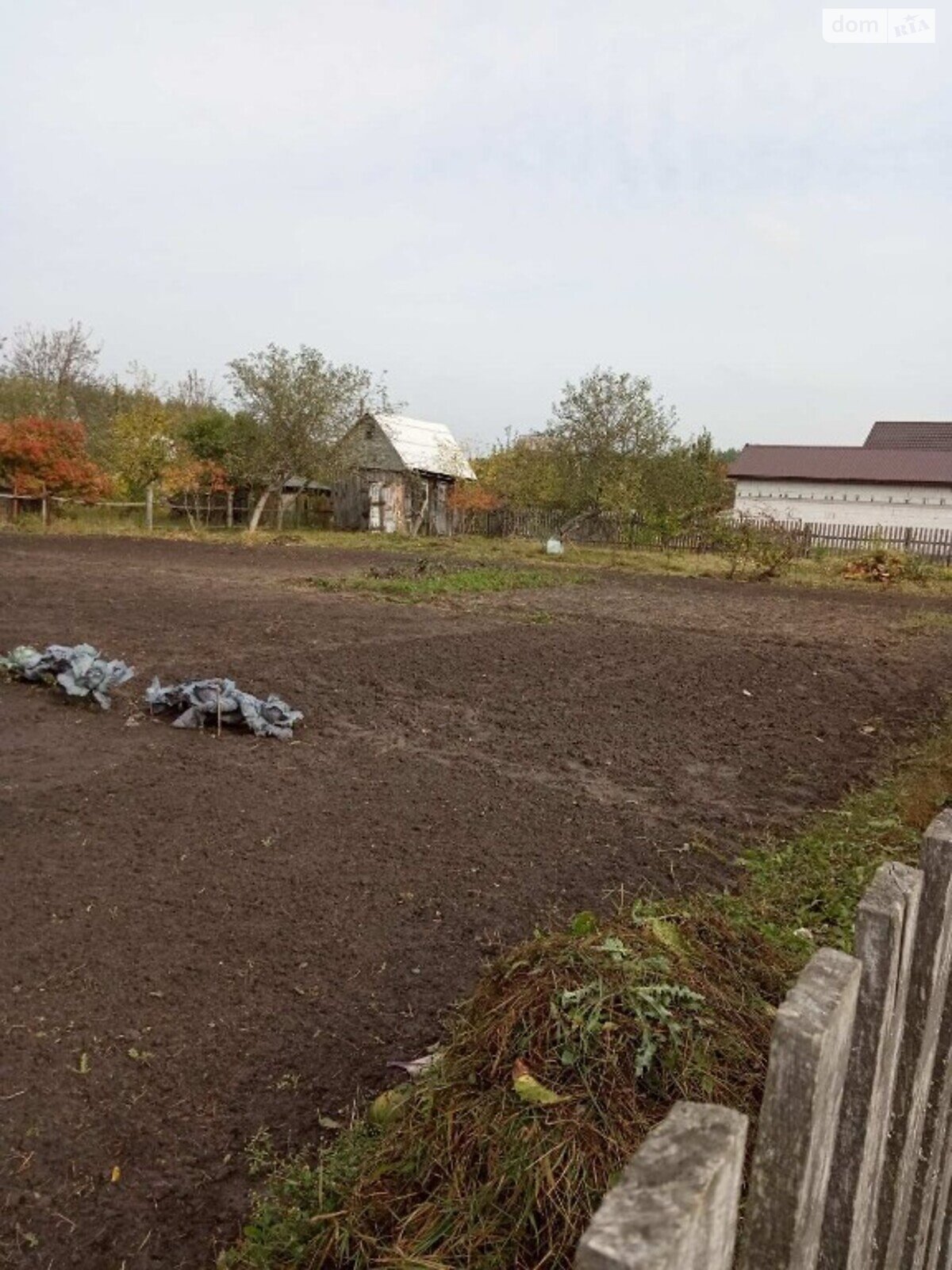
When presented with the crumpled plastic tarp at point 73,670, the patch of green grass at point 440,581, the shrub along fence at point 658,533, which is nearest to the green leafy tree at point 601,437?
the shrub along fence at point 658,533

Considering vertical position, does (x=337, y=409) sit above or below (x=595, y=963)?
above

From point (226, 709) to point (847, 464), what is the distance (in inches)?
1593

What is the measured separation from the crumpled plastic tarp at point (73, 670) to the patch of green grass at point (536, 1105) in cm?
468

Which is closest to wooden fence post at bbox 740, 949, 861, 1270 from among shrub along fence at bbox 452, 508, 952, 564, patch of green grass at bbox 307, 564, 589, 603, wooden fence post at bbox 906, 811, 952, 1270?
wooden fence post at bbox 906, 811, 952, 1270

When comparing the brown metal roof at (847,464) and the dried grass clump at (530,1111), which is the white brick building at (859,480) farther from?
the dried grass clump at (530,1111)

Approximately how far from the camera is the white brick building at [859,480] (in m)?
39.1

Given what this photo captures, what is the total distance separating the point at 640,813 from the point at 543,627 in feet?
21.9

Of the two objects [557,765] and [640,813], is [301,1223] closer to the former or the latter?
[640,813]

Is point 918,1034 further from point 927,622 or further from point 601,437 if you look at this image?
point 601,437

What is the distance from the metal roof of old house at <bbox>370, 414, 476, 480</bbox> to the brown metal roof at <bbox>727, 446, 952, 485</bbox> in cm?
1324

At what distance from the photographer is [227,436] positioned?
1281 inches

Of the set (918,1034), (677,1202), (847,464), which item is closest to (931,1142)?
(918,1034)

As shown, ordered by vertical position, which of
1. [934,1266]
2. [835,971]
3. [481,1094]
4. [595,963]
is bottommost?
[934,1266]

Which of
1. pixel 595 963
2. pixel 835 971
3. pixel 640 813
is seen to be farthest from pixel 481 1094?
pixel 640 813
